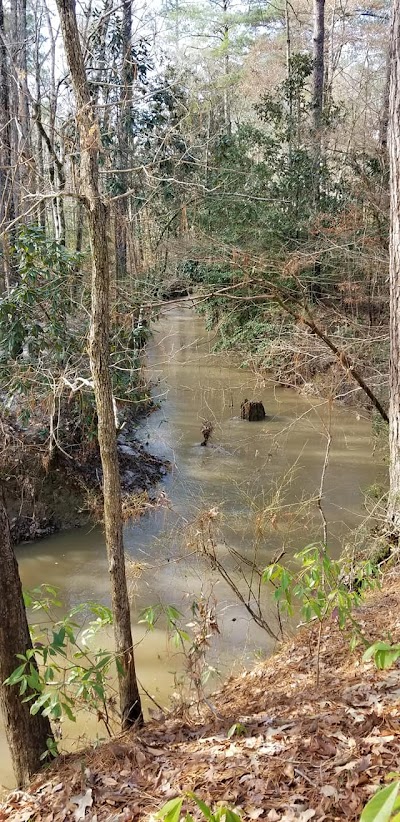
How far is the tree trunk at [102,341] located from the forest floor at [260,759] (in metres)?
0.50

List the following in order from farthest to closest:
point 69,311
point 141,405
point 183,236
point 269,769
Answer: point 183,236
point 141,405
point 69,311
point 269,769

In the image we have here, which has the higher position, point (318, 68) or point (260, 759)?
point (318, 68)

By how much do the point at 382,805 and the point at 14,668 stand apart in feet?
9.21

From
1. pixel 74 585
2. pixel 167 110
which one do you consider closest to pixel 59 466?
pixel 74 585

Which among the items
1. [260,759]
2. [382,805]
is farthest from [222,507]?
[382,805]

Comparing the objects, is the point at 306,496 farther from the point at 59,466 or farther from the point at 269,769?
the point at 269,769

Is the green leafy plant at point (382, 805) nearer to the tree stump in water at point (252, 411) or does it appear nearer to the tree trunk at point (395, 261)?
the tree trunk at point (395, 261)

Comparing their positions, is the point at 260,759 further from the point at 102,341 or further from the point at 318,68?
the point at 318,68

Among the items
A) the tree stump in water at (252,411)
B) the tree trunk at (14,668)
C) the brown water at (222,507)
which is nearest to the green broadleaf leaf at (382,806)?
the tree trunk at (14,668)

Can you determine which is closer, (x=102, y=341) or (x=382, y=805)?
(x=382, y=805)

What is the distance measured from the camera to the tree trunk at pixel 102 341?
3.07 m

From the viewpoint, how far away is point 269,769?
2646 millimetres

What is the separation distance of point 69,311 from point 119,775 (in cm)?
573

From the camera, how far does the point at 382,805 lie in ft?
2.86
